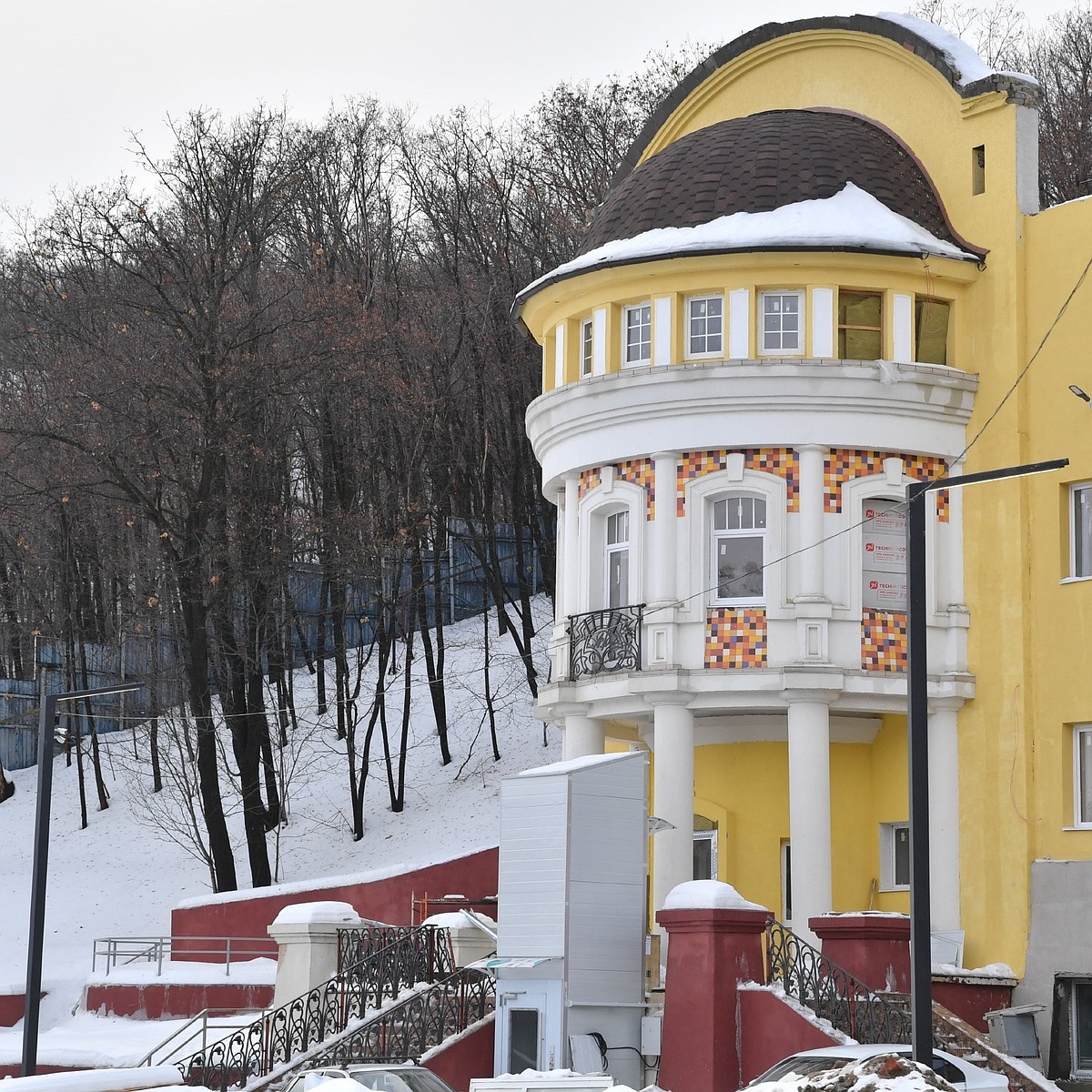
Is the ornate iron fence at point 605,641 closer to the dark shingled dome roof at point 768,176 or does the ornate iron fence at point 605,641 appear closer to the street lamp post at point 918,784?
the dark shingled dome roof at point 768,176

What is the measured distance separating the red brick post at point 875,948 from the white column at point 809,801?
Answer: 332 centimetres

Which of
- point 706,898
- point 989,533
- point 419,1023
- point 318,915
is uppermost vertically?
point 989,533

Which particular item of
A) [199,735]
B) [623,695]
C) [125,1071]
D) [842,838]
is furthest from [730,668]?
[199,735]

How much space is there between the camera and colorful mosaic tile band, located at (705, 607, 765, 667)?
27453 millimetres

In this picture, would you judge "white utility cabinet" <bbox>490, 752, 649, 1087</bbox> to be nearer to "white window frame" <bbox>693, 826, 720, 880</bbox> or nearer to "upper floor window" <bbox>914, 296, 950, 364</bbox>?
"white window frame" <bbox>693, 826, 720, 880</bbox>

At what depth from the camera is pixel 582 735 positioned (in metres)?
29.4

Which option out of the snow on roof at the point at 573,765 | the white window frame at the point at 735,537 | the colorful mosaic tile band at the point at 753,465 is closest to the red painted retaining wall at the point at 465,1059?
the snow on roof at the point at 573,765

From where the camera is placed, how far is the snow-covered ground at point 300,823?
1629 inches

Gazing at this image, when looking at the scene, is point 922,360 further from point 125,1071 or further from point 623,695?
point 125,1071

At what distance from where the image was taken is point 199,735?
39.4 metres

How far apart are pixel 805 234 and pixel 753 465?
11.4 ft

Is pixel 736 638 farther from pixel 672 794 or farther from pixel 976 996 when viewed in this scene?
pixel 976 996

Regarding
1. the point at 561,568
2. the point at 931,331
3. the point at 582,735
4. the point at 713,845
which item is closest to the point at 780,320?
the point at 931,331

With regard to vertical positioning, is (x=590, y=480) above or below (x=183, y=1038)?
above
